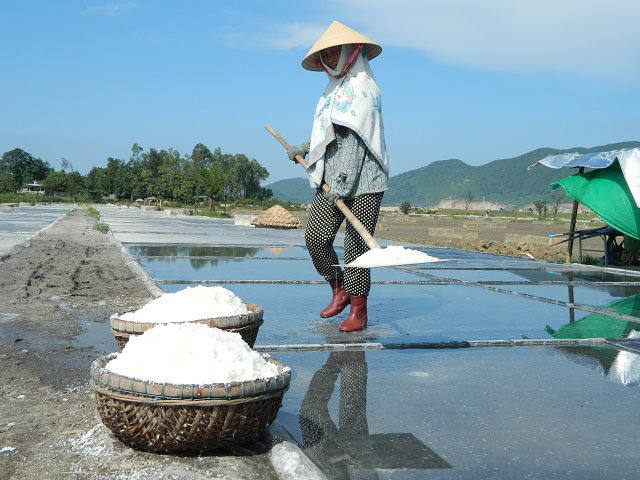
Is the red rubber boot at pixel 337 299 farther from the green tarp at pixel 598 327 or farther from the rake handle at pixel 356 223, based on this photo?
the green tarp at pixel 598 327

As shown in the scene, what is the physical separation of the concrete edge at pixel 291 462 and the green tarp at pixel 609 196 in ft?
28.1

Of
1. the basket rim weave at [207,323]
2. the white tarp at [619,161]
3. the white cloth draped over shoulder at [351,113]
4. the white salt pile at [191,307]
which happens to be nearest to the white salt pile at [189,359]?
the basket rim weave at [207,323]

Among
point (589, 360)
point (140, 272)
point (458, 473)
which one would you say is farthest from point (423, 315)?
point (140, 272)

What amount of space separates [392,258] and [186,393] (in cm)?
167

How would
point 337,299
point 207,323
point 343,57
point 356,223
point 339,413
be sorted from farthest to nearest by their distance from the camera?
point 337,299 → point 343,57 → point 356,223 → point 207,323 → point 339,413

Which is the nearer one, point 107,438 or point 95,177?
point 107,438

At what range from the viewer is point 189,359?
2166 mm

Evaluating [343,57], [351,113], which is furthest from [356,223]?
[343,57]

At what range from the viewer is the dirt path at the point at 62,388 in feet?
6.50

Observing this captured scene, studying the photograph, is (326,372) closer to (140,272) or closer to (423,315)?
(423,315)

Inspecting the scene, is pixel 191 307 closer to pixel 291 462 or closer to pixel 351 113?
pixel 291 462

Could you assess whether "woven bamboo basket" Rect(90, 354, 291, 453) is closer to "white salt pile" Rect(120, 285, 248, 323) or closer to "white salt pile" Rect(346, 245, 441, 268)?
"white salt pile" Rect(120, 285, 248, 323)

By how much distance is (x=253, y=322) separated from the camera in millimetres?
2914

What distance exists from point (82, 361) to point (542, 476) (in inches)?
90.6
